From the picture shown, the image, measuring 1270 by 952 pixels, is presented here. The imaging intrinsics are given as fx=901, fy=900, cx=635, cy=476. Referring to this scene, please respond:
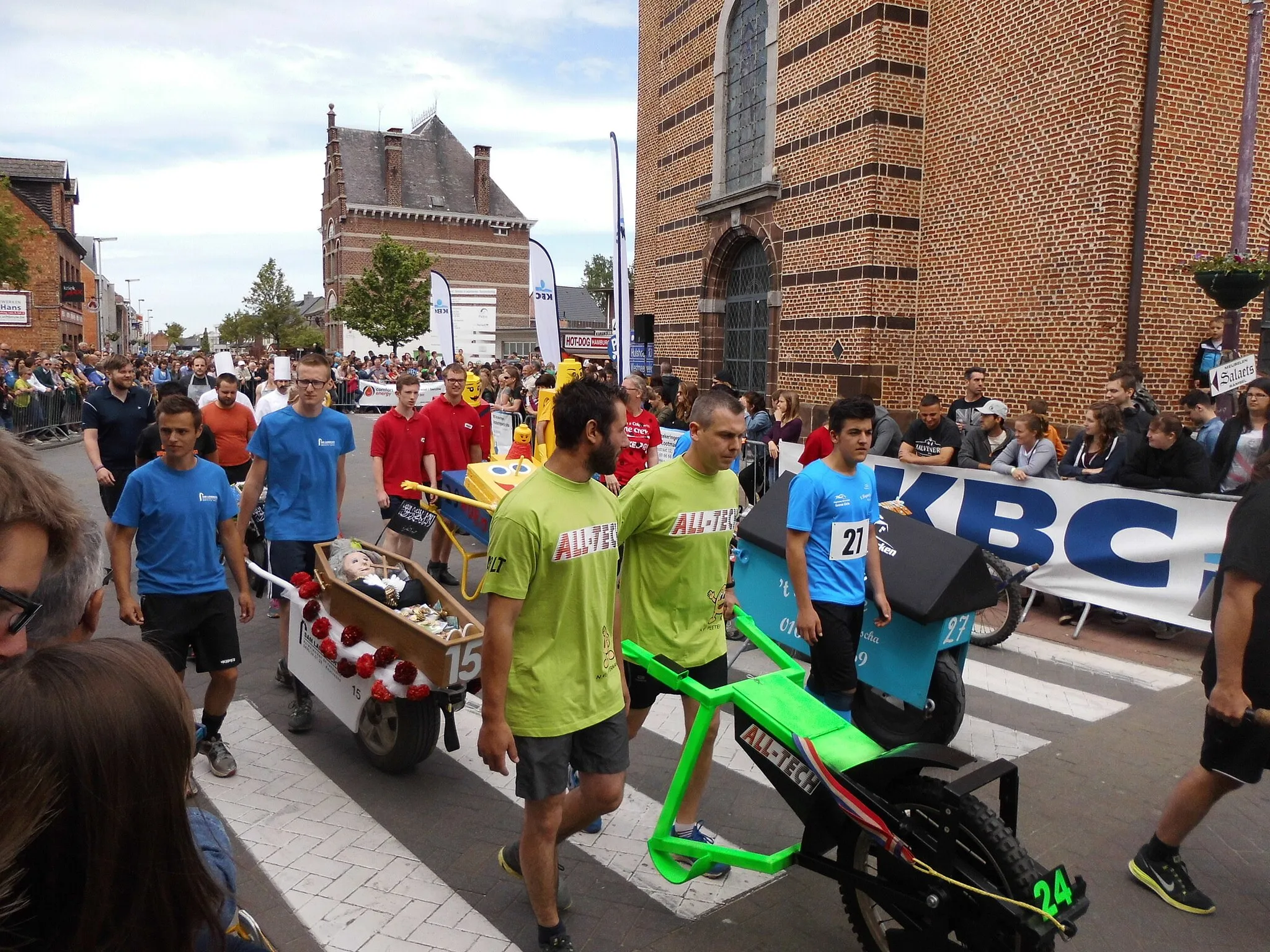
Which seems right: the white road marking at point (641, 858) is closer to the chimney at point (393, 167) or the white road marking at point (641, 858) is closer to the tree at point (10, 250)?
the tree at point (10, 250)

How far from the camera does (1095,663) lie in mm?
7023

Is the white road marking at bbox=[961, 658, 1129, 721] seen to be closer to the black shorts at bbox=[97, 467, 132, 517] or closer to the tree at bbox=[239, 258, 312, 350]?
the black shorts at bbox=[97, 467, 132, 517]

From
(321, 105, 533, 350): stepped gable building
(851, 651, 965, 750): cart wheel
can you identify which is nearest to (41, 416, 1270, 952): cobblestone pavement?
(851, 651, 965, 750): cart wheel

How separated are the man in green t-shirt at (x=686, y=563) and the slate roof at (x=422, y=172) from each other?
65.1 metres

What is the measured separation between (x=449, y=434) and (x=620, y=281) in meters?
5.19

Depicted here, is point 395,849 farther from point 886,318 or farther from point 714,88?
point 714,88

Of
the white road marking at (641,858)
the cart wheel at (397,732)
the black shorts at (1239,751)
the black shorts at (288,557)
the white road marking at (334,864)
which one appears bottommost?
the white road marking at (641,858)

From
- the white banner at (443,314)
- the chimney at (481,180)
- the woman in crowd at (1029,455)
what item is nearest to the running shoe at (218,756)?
the woman in crowd at (1029,455)

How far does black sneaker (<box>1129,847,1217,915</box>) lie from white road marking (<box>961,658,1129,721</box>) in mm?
1917

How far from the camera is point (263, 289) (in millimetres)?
76000

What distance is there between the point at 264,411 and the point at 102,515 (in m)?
2.55

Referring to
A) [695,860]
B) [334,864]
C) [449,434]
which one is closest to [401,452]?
[449,434]

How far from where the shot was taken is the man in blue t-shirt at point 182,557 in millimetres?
4504

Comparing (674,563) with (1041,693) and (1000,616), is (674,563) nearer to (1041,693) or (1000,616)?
(1041,693)
